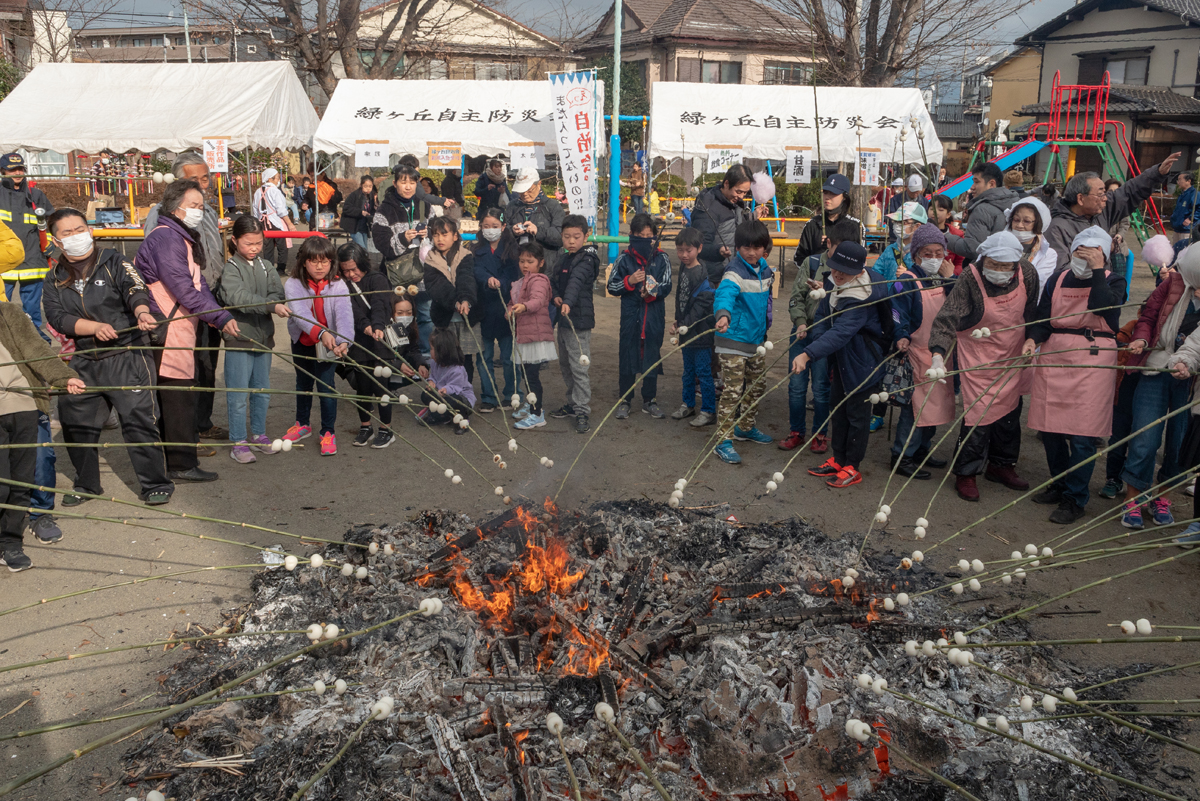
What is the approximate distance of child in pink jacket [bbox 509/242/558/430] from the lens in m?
7.20

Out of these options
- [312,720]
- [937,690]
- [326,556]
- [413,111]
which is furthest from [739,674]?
[413,111]

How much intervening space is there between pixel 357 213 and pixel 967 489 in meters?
9.64

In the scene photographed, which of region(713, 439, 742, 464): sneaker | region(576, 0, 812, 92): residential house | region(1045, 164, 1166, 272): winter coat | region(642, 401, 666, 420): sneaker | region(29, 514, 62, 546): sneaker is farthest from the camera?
region(576, 0, 812, 92): residential house

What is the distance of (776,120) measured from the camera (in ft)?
46.6

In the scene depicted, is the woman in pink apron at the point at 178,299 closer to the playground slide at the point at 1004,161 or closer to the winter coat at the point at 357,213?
the winter coat at the point at 357,213

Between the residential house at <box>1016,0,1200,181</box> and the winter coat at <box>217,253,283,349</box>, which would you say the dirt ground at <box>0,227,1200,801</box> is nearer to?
the winter coat at <box>217,253,283,349</box>

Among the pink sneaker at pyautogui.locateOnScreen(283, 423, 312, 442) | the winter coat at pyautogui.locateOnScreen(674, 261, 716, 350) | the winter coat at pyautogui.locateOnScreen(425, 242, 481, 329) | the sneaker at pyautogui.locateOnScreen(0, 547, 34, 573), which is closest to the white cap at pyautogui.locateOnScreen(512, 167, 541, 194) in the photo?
the winter coat at pyautogui.locateOnScreen(425, 242, 481, 329)

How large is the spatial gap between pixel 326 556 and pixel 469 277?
130 inches

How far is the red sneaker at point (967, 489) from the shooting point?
5848mm

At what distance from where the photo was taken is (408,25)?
2222cm

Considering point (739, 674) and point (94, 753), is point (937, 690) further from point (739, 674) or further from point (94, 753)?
point (94, 753)

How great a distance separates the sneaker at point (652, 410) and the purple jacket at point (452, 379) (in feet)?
5.41

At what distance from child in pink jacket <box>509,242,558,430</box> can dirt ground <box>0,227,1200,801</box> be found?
0.62 m

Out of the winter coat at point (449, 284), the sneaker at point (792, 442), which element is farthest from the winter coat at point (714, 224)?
the winter coat at point (449, 284)
